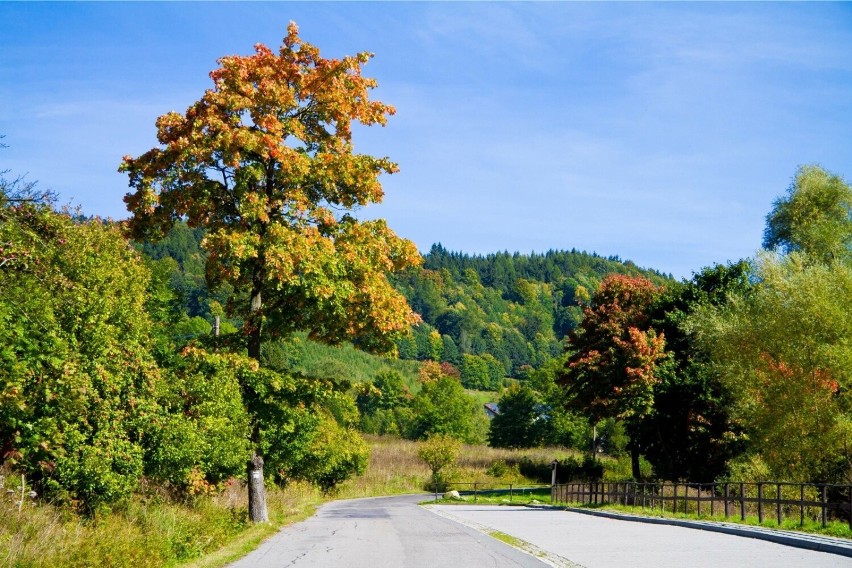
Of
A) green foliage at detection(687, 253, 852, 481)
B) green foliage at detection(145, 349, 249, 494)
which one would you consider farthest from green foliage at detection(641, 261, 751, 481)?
green foliage at detection(145, 349, 249, 494)

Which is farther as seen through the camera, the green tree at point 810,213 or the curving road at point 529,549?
the green tree at point 810,213

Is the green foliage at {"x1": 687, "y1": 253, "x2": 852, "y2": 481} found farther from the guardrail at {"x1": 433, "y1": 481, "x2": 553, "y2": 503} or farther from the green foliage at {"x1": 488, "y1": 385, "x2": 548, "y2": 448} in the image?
the green foliage at {"x1": 488, "y1": 385, "x2": 548, "y2": 448}

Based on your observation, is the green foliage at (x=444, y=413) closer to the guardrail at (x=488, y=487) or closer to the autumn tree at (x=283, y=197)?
the guardrail at (x=488, y=487)

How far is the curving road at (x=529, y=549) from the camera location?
48.3ft

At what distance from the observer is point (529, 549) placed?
17.5 meters

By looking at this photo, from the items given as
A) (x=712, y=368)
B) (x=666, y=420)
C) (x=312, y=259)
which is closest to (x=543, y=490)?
(x=666, y=420)

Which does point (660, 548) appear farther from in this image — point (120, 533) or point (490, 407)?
point (490, 407)

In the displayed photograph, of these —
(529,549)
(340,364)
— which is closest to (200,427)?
(529,549)

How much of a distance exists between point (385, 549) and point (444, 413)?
99.3 meters

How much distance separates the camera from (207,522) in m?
19.8

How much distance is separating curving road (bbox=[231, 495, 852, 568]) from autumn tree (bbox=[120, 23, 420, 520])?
6.09 meters

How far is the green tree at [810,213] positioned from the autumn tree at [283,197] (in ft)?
91.8

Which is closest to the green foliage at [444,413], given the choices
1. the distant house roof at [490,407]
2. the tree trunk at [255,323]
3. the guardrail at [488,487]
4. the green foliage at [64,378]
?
the guardrail at [488,487]

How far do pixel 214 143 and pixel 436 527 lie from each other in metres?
13.6
